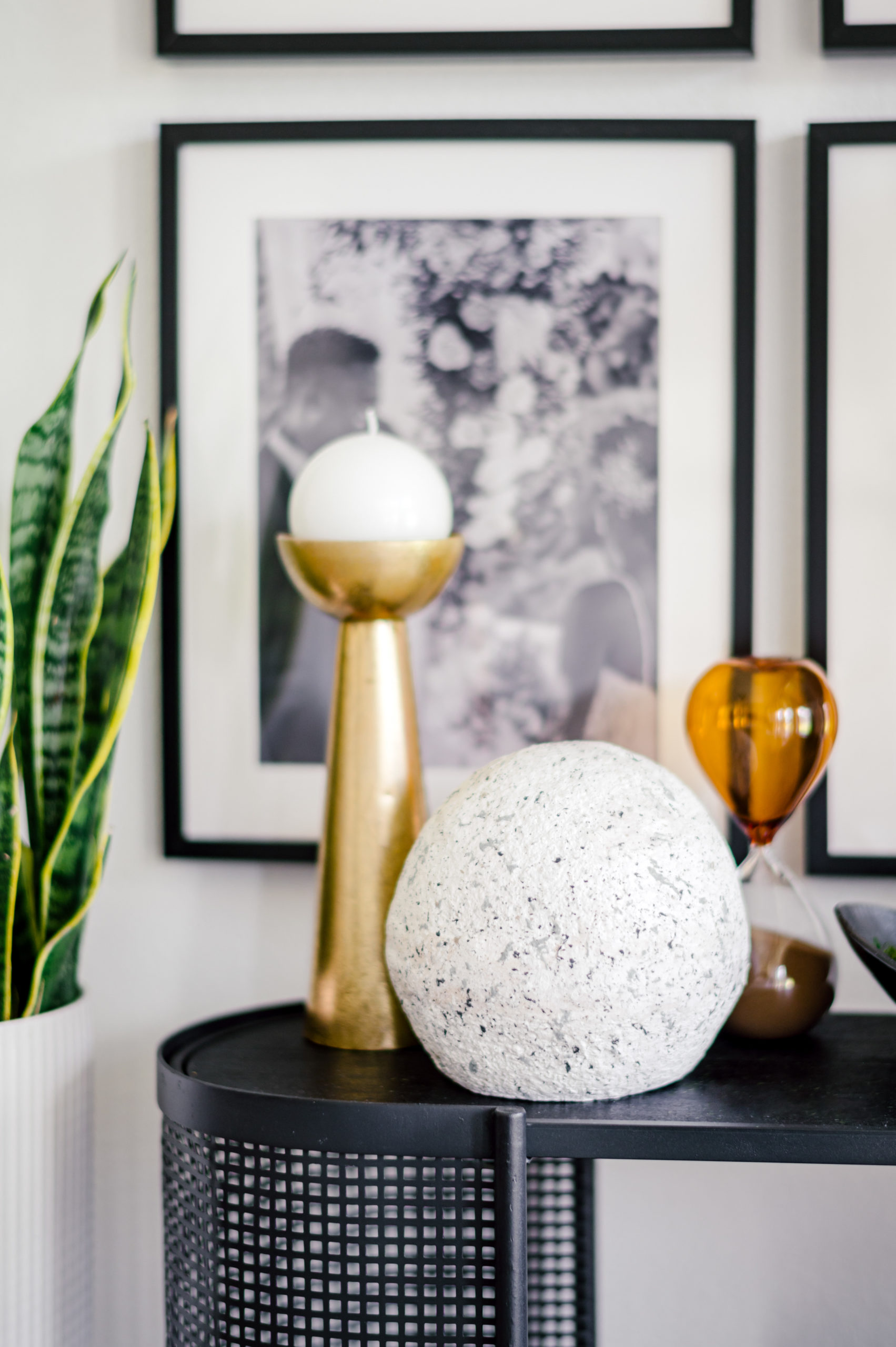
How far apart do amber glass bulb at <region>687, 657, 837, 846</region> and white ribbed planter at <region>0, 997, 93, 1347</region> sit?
0.53 meters

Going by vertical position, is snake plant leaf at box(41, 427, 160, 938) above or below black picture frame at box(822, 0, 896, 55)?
below

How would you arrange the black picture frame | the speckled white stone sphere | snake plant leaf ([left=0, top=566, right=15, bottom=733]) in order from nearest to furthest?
the speckled white stone sphere < snake plant leaf ([left=0, top=566, right=15, bottom=733]) < the black picture frame

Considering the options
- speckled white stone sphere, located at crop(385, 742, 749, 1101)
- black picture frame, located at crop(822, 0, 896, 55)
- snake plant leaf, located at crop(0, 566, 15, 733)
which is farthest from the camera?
black picture frame, located at crop(822, 0, 896, 55)

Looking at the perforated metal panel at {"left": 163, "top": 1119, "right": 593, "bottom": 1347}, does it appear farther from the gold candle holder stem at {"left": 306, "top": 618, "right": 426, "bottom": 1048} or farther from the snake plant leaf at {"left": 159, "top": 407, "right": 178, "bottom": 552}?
the snake plant leaf at {"left": 159, "top": 407, "right": 178, "bottom": 552}

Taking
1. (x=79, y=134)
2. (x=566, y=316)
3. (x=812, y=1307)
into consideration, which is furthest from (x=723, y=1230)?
(x=79, y=134)

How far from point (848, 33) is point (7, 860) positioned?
94 centimetres

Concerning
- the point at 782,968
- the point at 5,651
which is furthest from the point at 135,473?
the point at 782,968

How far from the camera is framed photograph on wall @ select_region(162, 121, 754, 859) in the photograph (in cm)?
95

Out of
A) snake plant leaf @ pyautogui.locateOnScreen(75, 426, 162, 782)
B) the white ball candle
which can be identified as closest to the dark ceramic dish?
the white ball candle

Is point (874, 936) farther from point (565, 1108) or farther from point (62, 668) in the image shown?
point (62, 668)

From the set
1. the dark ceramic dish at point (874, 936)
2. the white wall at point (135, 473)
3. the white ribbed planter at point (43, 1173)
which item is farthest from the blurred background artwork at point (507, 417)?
the white ribbed planter at point (43, 1173)

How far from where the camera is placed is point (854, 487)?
3.09 feet

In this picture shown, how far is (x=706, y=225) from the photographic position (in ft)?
3.10

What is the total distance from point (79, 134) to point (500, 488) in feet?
1.61
